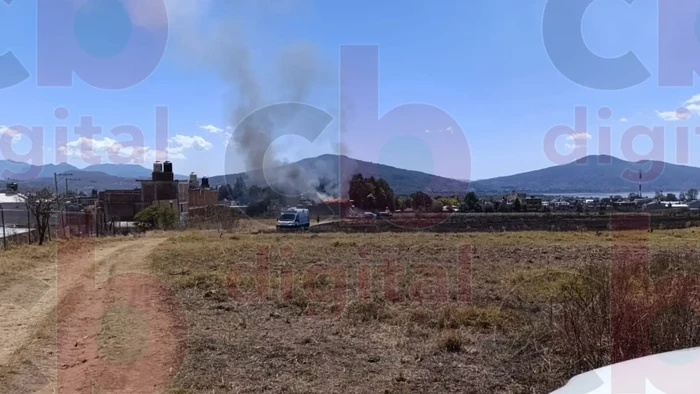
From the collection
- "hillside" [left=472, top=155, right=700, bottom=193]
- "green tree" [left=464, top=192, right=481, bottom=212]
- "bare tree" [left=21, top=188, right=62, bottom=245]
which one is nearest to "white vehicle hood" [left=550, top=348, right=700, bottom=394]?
"bare tree" [left=21, top=188, right=62, bottom=245]

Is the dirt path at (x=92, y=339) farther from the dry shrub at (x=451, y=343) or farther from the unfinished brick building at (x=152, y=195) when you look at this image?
the unfinished brick building at (x=152, y=195)

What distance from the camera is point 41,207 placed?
15.8m

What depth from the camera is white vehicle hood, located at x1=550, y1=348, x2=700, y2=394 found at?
1.78m

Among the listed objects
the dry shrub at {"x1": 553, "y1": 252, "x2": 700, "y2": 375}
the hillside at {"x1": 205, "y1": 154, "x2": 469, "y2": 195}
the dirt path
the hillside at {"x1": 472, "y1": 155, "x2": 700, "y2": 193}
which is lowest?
the dirt path

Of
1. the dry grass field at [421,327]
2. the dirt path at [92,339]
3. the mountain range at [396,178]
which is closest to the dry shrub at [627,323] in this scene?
the dry grass field at [421,327]

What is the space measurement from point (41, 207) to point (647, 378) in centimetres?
1773

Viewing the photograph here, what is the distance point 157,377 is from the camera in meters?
4.26

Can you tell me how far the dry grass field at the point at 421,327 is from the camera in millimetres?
3963

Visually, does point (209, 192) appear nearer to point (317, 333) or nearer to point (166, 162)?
point (166, 162)

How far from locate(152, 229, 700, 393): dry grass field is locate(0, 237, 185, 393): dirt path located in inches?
11.6

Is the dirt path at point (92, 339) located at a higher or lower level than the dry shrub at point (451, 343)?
lower

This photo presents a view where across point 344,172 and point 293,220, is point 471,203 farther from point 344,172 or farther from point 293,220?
point 293,220

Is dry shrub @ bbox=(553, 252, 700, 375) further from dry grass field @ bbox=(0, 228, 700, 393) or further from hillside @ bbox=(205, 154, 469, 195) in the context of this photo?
hillside @ bbox=(205, 154, 469, 195)

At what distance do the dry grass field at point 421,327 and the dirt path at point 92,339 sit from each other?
0.97 ft
